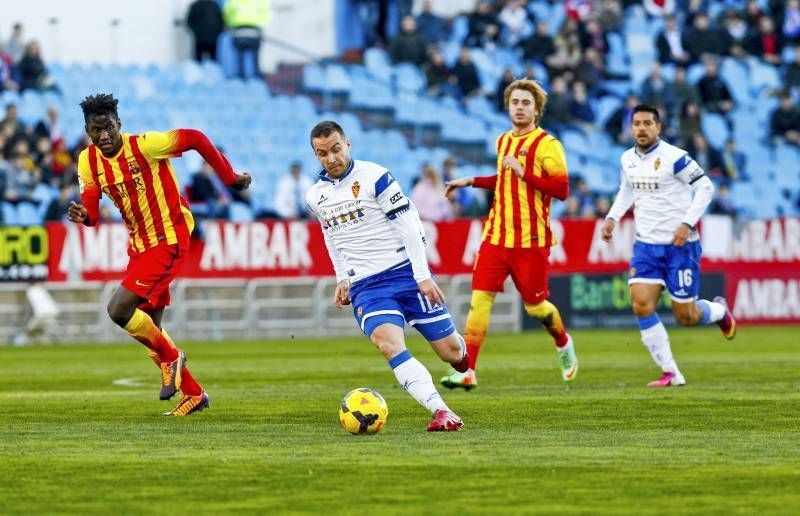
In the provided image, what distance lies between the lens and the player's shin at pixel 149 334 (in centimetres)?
1191

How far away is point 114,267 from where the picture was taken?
2408 centimetres

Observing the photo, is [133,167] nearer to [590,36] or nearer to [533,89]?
[533,89]

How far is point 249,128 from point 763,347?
39.9 ft

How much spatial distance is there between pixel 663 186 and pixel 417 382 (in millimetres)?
5093

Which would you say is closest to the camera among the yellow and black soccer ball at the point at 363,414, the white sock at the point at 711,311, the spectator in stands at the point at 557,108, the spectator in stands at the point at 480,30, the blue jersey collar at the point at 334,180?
the yellow and black soccer ball at the point at 363,414

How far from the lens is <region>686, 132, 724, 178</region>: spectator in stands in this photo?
30672mm

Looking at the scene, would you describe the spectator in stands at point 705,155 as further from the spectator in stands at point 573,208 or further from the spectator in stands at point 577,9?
the spectator in stands at point 577,9

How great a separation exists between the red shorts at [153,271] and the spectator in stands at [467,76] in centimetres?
2031

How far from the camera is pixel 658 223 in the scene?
14797 mm

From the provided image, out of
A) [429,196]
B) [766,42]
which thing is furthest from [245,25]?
[766,42]

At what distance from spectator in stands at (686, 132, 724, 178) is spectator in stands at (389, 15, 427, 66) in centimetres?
543

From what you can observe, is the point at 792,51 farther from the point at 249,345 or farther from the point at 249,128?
the point at 249,345

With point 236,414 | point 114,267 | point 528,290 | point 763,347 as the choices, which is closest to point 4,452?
point 236,414

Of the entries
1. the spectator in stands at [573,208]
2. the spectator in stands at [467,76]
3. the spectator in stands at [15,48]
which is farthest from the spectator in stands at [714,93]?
the spectator in stands at [15,48]
